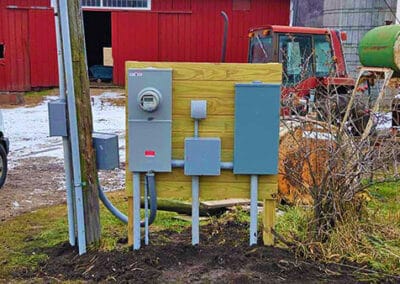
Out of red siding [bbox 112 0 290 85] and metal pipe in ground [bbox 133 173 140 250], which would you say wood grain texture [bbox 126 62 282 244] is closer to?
metal pipe in ground [bbox 133 173 140 250]

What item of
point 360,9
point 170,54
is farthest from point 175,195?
point 170,54

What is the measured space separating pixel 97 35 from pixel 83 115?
19.9 metres

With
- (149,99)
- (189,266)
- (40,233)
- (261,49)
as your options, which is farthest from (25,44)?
(189,266)

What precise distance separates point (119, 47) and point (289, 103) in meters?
14.4

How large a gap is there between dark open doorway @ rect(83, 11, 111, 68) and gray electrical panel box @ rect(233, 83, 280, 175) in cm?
1923

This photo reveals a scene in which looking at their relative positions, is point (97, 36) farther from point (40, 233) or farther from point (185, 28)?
point (40, 233)

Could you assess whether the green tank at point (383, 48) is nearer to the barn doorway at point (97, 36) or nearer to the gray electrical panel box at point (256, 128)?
the gray electrical panel box at point (256, 128)

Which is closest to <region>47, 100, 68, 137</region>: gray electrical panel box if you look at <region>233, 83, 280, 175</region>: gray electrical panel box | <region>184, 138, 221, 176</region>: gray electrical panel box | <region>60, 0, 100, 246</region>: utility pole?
<region>60, 0, 100, 246</region>: utility pole

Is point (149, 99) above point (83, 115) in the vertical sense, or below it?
above

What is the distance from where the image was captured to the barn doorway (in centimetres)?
2217

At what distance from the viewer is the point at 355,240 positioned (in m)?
3.93

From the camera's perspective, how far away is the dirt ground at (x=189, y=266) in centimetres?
349

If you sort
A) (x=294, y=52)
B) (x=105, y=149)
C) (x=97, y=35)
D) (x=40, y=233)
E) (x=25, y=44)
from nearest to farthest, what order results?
1. (x=105, y=149)
2. (x=40, y=233)
3. (x=294, y=52)
4. (x=25, y=44)
5. (x=97, y=35)

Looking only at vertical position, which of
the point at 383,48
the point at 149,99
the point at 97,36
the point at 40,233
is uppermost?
the point at 97,36
